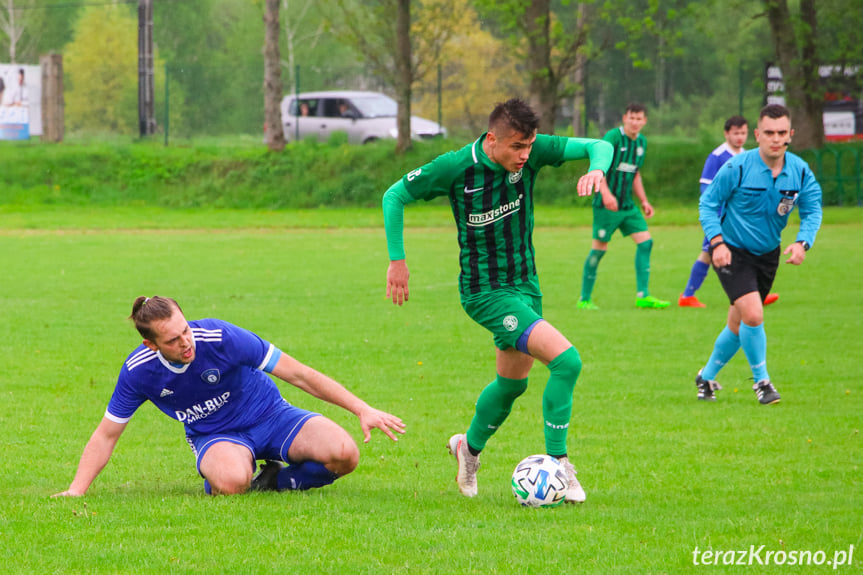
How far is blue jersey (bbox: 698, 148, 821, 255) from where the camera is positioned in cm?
833

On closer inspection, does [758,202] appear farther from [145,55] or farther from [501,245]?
[145,55]

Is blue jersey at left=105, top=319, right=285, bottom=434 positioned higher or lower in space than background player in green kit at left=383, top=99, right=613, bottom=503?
lower

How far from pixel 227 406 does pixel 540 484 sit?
1.82 m

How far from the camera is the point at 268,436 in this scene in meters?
6.19

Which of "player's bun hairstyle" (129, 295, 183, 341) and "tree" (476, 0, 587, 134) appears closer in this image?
"player's bun hairstyle" (129, 295, 183, 341)

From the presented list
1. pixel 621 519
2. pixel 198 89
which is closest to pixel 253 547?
pixel 621 519

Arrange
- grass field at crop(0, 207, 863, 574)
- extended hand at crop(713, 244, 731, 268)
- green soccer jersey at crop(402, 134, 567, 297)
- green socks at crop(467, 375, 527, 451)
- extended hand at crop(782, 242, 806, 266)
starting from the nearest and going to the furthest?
grass field at crop(0, 207, 863, 574)
green soccer jersey at crop(402, 134, 567, 297)
green socks at crop(467, 375, 527, 451)
extended hand at crop(782, 242, 806, 266)
extended hand at crop(713, 244, 731, 268)

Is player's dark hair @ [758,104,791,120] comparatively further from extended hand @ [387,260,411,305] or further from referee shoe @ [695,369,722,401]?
extended hand @ [387,260,411,305]

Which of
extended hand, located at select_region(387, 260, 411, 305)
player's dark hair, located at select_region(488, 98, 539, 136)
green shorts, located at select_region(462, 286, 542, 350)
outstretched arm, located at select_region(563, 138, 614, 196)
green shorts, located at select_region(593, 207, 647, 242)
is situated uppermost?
player's dark hair, located at select_region(488, 98, 539, 136)

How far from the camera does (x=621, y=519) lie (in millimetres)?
5293

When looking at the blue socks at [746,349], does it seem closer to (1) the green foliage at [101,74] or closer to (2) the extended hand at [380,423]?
(2) the extended hand at [380,423]

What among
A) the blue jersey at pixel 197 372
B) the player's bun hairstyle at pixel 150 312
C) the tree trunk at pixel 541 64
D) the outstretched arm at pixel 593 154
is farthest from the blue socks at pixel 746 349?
the tree trunk at pixel 541 64

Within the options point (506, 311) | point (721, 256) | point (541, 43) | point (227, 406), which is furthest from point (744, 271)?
point (541, 43)

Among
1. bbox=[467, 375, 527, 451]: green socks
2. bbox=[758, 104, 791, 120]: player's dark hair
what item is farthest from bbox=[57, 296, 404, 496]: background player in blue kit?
bbox=[758, 104, 791, 120]: player's dark hair
